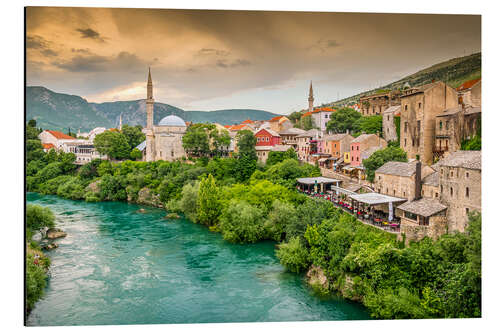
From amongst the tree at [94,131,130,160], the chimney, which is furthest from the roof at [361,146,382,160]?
the tree at [94,131,130,160]

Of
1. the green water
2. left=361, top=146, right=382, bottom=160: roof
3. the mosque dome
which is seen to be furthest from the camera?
the mosque dome

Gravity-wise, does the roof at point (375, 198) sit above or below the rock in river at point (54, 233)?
above

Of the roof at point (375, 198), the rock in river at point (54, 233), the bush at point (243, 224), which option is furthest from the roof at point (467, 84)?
the rock in river at point (54, 233)

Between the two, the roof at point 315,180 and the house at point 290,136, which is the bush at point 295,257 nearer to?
the roof at point 315,180

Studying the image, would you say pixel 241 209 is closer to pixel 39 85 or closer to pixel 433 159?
pixel 433 159

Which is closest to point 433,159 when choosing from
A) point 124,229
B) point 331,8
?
point 331,8

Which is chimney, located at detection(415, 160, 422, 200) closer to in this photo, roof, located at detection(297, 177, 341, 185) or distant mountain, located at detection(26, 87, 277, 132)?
roof, located at detection(297, 177, 341, 185)
